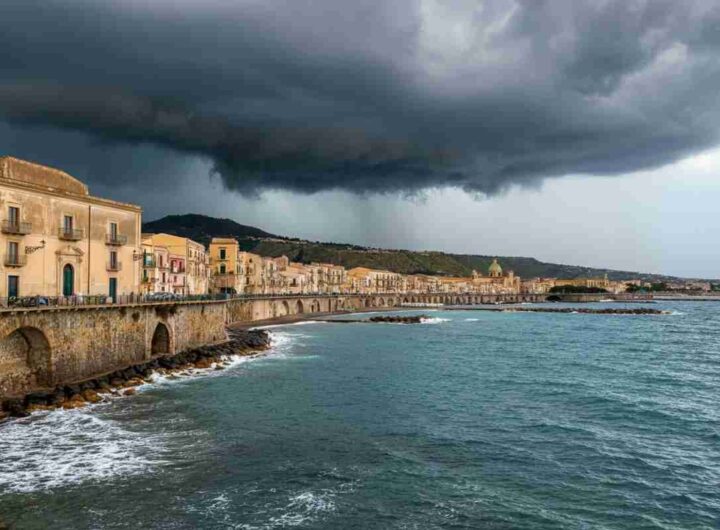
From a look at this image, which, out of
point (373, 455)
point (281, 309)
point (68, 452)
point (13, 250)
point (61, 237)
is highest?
point (61, 237)

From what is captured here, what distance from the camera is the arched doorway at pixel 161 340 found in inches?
1750

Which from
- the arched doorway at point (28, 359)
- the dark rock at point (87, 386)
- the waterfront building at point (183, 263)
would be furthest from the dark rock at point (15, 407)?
the waterfront building at point (183, 263)

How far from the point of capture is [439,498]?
57.9 ft

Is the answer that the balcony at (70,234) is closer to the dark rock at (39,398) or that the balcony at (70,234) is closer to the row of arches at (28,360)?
the row of arches at (28,360)

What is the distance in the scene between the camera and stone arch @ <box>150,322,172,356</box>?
44.4 metres

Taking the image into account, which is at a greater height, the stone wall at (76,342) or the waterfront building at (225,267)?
the waterfront building at (225,267)

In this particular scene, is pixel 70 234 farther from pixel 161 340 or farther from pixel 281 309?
pixel 281 309

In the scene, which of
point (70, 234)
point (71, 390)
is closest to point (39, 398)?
point (71, 390)

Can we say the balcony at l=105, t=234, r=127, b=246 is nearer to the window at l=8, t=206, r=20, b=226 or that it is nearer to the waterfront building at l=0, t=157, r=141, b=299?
the waterfront building at l=0, t=157, r=141, b=299

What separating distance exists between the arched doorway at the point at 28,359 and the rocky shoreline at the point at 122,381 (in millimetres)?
1255

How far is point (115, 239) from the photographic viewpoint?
39.3m

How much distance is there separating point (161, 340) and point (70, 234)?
41.1 ft

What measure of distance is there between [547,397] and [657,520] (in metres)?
18.0

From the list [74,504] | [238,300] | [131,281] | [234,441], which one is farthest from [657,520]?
[238,300]
